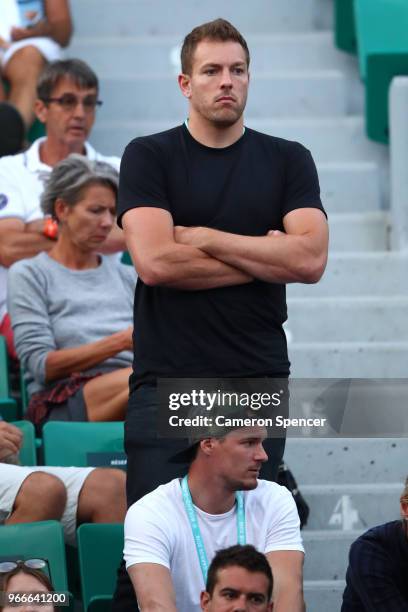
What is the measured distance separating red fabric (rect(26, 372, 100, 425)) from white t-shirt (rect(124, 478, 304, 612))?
1451mm

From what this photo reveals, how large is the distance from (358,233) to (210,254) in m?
2.77

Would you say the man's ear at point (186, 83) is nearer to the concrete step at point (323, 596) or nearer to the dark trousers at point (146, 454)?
the dark trousers at point (146, 454)

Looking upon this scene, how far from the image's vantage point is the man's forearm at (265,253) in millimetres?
3838

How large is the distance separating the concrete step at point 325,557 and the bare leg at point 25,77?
286 centimetres

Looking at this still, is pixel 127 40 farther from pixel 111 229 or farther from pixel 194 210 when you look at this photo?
pixel 194 210

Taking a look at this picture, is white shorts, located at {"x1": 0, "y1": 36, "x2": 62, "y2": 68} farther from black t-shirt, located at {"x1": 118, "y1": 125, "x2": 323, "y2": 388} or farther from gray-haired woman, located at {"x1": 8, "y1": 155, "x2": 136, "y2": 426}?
black t-shirt, located at {"x1": 118, "y1": 125, "x2": 323, "y2": 388}

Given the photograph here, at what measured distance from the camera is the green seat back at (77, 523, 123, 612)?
435 cm

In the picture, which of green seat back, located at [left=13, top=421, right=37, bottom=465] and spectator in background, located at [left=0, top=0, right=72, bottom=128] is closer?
green seat back, located at [left=13, top=421, right=37, bottom=465]

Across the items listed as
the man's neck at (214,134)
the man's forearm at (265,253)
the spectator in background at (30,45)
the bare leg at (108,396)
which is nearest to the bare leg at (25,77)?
the spectator in background at (30,45)

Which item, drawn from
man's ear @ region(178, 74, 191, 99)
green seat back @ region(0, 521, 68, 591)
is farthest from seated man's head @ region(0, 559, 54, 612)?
man's ear @ region(178, 74, 191, 99)

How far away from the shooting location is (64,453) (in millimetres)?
4977

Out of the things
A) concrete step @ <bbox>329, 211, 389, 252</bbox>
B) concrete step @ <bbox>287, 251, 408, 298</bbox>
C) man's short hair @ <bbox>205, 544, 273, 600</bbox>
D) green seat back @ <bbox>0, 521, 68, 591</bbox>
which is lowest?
green seat back @ <bbox>0, 521, 68, 591</bbox>

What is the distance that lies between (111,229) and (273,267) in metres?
1.91

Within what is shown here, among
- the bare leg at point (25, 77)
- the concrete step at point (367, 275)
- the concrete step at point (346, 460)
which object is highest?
the bare leg at point (25, 77)
